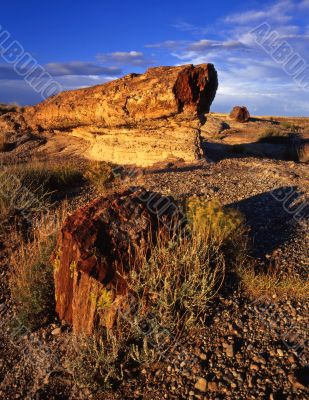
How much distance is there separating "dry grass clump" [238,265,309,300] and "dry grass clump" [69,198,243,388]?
440 mm

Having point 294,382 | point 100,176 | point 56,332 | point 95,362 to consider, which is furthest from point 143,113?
point 294,382

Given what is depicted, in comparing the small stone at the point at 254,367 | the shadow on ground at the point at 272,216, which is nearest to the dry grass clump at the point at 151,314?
the small stone at the point at 254,367

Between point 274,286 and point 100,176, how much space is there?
5.04 metres

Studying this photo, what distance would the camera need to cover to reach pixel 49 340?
412 cm

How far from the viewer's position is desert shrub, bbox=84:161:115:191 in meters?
8.03

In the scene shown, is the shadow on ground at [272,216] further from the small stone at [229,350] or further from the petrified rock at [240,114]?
the petrified rock at [240,114]

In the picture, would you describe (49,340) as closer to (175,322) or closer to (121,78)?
(175,322)

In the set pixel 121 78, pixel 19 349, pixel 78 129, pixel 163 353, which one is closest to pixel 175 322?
pixel 163 353

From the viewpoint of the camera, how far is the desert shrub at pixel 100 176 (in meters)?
8.03

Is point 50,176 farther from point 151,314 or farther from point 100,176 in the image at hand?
point 151,314

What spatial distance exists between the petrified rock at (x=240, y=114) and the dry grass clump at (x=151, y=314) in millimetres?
23751

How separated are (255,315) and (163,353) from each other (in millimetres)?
1057

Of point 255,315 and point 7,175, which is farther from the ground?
point 7,175

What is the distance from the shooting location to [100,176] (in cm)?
830
